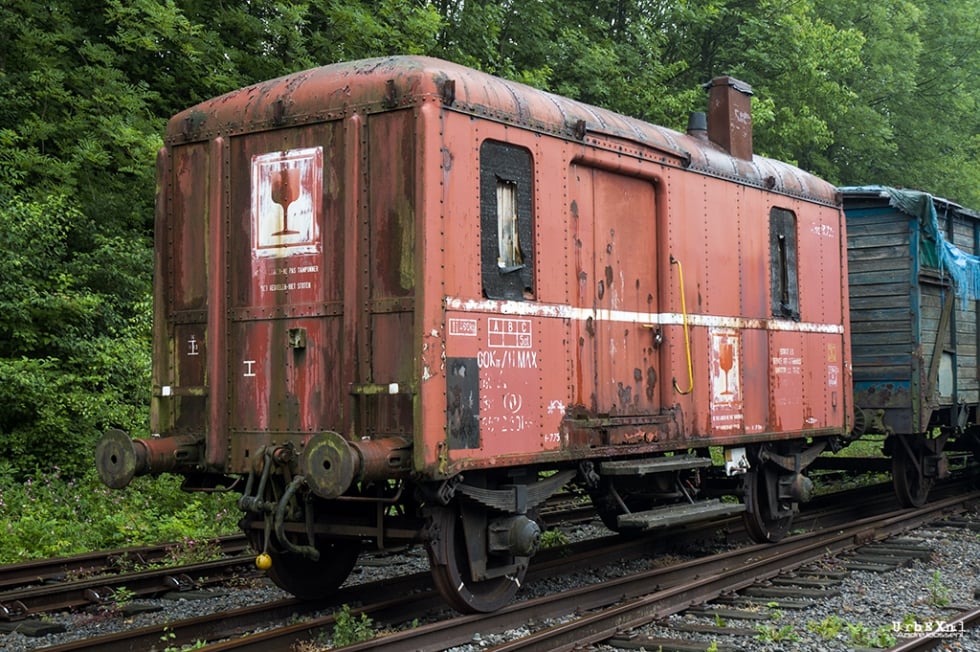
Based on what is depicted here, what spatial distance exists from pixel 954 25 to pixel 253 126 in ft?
91.4

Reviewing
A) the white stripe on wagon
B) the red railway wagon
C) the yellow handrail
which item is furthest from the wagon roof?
the white stripe on wagon

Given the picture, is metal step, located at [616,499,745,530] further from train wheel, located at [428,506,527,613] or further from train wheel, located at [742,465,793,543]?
train wheel, located at [428,506,527,613]

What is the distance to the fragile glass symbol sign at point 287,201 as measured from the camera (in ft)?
22.0

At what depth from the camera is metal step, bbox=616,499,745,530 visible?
7.54 meters

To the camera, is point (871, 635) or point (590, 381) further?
point (590, 381)

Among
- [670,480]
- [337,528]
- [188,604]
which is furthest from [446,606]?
[670,480]

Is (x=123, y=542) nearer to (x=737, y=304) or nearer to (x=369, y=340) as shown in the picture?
(x=369, y=340)

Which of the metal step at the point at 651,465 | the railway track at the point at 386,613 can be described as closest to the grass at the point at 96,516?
the railway track at the point at 386,613

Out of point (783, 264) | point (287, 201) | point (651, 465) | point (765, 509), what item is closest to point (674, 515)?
point (651, 465)

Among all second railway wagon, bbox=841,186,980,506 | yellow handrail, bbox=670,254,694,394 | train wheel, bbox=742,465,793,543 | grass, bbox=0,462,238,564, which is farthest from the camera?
second railway wagon, bbox=841,186,980,506

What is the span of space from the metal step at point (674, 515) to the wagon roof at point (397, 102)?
9.20 ft

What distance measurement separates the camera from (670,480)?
8.57 meters

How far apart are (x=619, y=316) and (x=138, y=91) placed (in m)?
8.66

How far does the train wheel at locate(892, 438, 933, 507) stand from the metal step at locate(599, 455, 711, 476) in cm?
514
